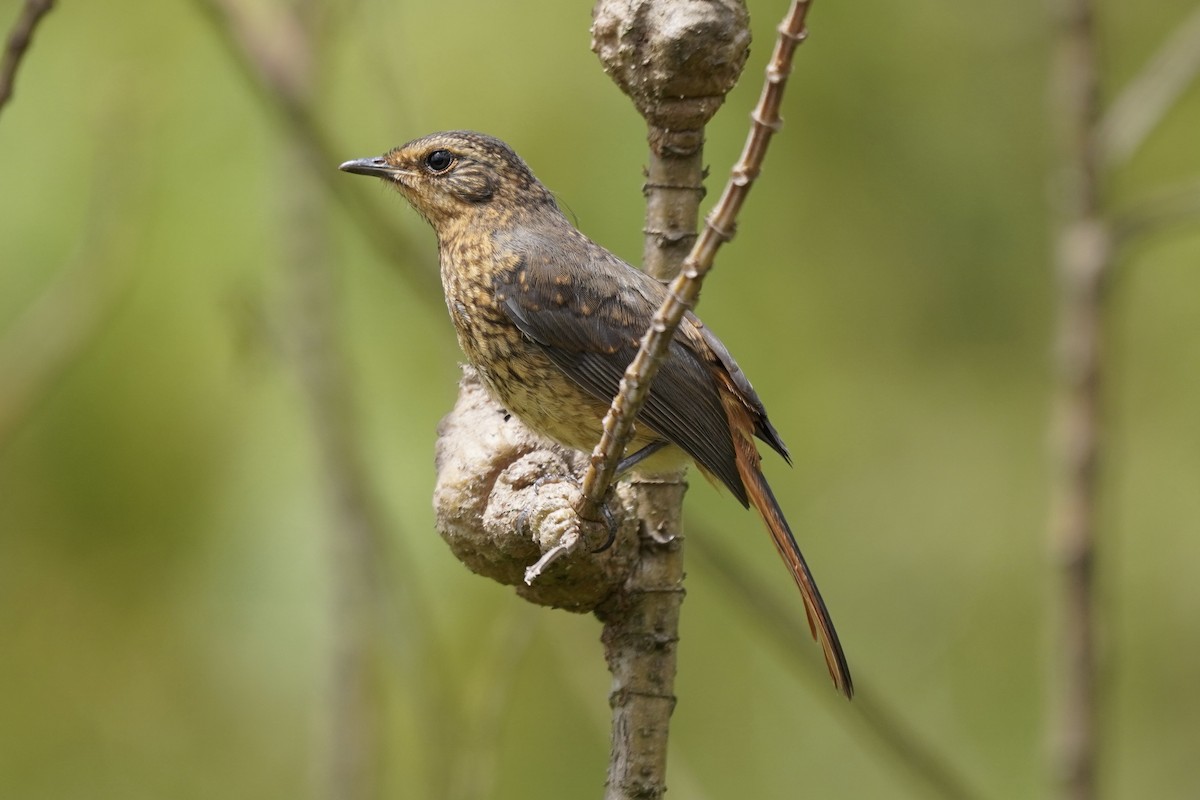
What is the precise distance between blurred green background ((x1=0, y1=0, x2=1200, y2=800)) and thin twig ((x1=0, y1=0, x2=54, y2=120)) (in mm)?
1321

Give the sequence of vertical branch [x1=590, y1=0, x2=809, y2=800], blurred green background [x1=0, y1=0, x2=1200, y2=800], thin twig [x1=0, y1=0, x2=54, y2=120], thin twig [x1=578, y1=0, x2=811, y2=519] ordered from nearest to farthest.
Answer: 1. thin twig [x1=578, y1=0, x2=811, y2=519]
2. thin twig [x1=0, y1=0, x2=54, y2=120]
3. vertical branch [x1=590, y1=0, x2=809, y2=800]
4. blurred green background [x1=0, y1=0, x2=1200, y2=800]

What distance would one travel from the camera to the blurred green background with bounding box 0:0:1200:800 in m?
4.83

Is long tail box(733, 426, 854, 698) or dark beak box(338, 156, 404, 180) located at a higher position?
dark beak box(338, 156, 404, 180)

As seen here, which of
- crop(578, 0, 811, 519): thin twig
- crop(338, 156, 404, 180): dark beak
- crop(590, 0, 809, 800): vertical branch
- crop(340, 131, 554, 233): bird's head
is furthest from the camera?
crop(340, 131, 554, 233): bird's head

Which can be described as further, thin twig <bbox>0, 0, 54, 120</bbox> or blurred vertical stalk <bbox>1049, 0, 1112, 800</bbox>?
blurred vertical stalk <bbox>1049, 0, 1112, 800</bbox>

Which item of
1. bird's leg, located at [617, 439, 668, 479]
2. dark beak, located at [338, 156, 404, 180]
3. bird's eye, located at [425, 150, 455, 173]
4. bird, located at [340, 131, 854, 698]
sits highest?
bird's eye, located at [425, 150, 455, 173]

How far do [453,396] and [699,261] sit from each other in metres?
2.66

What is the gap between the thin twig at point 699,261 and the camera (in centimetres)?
194

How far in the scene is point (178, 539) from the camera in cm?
518

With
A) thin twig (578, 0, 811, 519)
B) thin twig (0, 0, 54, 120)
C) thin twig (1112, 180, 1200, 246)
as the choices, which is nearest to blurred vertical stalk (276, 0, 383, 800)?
thin twig (0, 0, 54, 120)

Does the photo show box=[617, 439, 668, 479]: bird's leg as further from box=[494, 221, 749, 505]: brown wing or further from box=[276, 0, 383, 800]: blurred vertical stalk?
box=[276, 0, 383, 800]: blurred vertical stalk

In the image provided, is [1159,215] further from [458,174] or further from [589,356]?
[458,174]

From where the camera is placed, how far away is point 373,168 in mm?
3846

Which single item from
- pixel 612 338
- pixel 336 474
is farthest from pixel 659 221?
pixel 336 474
